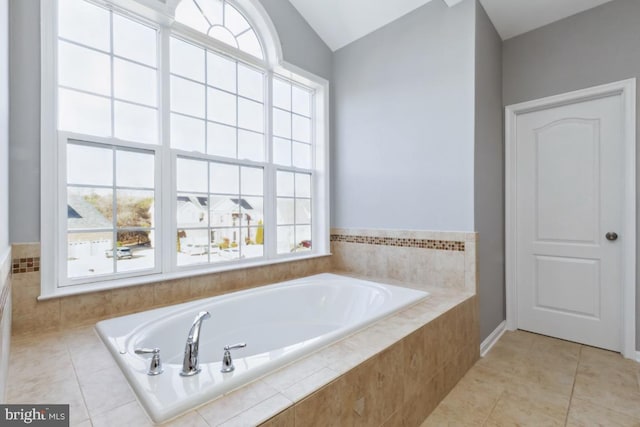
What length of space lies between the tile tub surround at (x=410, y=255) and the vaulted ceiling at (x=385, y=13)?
6.09 ft

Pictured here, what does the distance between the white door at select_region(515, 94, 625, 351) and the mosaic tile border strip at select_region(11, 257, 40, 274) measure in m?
Answer: 3.53

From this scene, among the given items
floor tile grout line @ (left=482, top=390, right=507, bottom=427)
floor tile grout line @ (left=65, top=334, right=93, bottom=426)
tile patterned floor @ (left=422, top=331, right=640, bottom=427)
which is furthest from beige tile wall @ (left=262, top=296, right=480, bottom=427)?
floor tile grout line @ (left=65, top=334, right=93, bottom=426)

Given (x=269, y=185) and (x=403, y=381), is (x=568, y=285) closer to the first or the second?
(x=403, y=381)

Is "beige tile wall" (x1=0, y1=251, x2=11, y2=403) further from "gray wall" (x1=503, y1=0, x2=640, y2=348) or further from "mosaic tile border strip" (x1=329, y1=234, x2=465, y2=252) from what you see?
"gray wall" (x1=503, y1=0, x2=640, y2=348)

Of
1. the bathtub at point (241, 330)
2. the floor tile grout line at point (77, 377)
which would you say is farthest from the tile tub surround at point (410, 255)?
the floor tile grout line at point (77, 377)

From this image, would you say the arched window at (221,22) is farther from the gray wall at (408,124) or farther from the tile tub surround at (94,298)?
the tile tub surround at (94,298)

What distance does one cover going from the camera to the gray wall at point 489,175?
2.26 meters

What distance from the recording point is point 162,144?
2.01 meters

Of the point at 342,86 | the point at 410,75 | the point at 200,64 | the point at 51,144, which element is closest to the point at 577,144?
the point at 410,75

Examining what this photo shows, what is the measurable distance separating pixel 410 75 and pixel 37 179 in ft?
8.76

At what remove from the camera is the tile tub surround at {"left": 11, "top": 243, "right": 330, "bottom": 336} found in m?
1.49

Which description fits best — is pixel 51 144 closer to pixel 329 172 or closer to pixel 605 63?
pixel 329 172

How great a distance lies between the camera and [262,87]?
104 inches

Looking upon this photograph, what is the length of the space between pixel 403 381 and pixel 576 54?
2.85m
